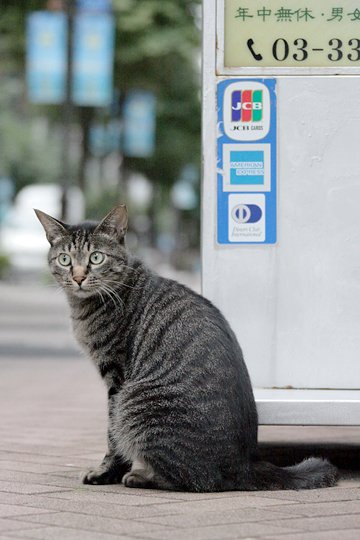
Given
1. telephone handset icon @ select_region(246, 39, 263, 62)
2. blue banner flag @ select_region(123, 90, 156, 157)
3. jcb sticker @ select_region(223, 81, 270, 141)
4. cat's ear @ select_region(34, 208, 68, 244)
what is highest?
blue banner flag @ select_region(123, 90, 156, 157)

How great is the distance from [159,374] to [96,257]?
68 centimetres

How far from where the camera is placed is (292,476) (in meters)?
5.59

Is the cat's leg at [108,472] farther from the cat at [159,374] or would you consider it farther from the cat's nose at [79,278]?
the cat's nose at [79,278]

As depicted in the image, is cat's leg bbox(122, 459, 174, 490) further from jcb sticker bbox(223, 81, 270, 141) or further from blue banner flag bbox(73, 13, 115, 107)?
blue banner flag bbox(73, 13, 115, 107)

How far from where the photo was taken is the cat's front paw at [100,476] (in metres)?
5.74

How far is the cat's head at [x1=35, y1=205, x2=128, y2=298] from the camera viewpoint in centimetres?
589

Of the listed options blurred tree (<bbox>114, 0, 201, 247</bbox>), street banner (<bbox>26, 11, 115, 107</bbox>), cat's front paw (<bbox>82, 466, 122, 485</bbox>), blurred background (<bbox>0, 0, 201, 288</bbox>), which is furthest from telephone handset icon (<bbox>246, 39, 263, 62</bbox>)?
blurred tree (<bbox>114, 0, 201, 247</bbox>)

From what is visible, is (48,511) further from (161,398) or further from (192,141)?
(192,141)

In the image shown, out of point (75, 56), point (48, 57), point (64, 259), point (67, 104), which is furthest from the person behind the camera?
point (67, 104)

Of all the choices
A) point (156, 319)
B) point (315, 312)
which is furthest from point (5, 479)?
point (315, 312)

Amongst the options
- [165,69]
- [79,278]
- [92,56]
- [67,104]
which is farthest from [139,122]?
[79,278]

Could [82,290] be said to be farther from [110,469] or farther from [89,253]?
[110,469]

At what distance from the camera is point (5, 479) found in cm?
584

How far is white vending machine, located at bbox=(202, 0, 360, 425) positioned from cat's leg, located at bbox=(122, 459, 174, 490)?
3.17 ft
